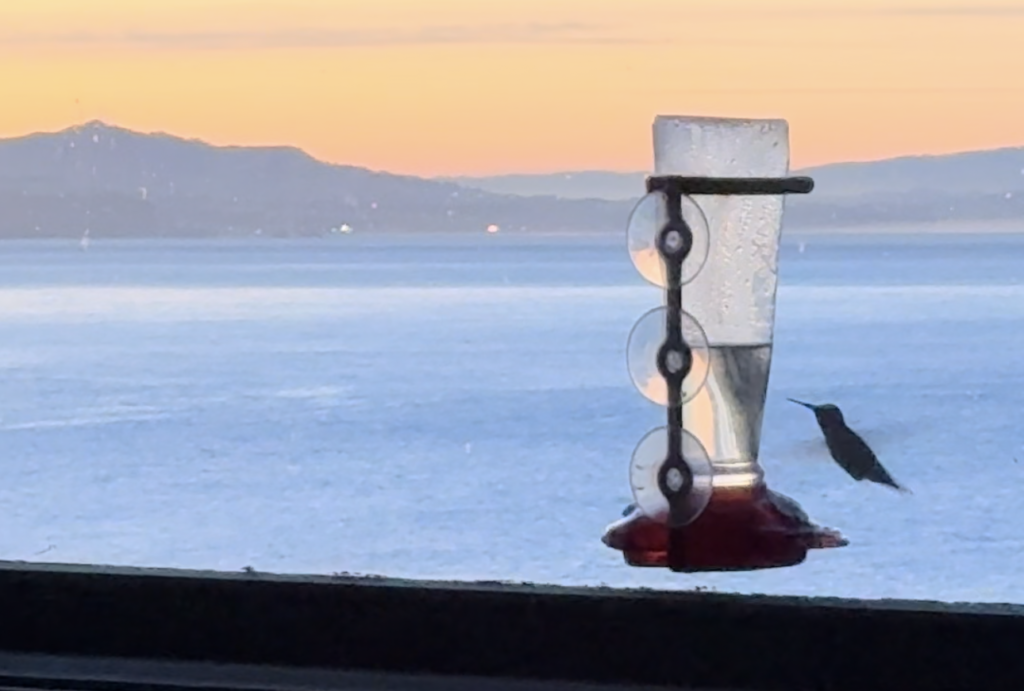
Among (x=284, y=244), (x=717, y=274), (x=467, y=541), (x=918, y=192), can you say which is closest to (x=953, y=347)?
(x=918, y=192)

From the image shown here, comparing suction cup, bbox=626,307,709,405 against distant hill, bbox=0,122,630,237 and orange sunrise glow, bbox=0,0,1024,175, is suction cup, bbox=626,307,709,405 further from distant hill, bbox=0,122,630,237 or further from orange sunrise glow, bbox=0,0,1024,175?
distant hill, bbox=0,122,630,237

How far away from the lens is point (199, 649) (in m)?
1.04

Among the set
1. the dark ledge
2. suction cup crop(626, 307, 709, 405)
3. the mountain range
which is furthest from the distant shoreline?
the dark ledge

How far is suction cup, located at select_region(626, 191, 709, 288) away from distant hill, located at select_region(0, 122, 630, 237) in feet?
0.87

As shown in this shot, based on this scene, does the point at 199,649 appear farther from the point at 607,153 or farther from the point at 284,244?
the point at 607,153

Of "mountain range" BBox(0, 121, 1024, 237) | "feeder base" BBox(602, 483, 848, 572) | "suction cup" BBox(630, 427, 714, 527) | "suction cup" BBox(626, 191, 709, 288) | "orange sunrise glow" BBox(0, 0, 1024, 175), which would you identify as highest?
"orange sunrise glow" BBox(0, 0, 1024, 175)

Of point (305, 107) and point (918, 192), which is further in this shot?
point (305, 107)

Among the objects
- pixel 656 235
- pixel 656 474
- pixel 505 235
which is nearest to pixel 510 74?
pixel 505 235

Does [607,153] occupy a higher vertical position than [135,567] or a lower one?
higher

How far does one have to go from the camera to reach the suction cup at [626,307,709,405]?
3.05 feet

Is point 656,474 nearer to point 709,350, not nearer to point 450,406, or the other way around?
point 709,350

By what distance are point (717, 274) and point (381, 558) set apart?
1.19ft

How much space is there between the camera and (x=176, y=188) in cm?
117

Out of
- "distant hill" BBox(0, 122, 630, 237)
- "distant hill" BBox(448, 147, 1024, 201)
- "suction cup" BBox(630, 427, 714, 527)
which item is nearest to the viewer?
"suction cup" BBox(630, 427, 714, 527)
